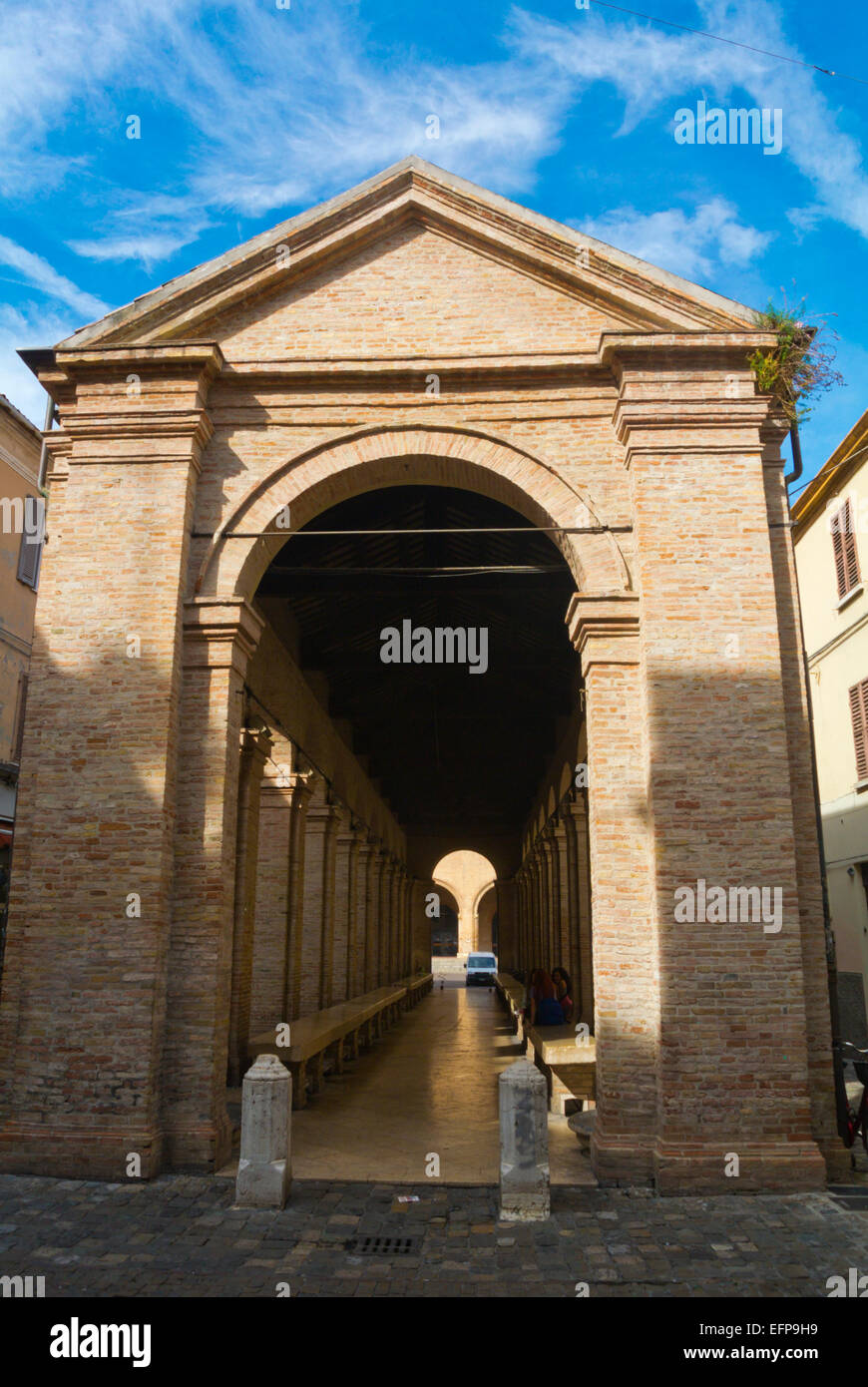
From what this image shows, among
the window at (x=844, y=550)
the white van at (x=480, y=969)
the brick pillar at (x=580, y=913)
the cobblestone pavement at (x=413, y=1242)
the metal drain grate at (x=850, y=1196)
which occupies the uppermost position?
the window at (x=844, y=550)

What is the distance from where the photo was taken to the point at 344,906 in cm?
1856

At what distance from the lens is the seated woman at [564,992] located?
45.0ft

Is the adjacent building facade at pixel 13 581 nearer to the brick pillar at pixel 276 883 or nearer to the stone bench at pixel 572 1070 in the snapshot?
the brick pillar at pixel 276 883

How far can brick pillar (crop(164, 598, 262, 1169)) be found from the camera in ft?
23.5

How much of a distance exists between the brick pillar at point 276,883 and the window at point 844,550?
352 inches

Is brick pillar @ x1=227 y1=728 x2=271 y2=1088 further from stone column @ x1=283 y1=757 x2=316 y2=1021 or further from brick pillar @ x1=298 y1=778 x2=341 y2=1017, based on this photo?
brick pillar @ x1=298 y1=778 x2=341 y2=1017

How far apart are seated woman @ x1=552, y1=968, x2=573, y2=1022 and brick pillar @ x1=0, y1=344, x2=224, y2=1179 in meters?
7.42

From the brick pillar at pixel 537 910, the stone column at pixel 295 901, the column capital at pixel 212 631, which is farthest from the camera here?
the brick pillar at pixel 537 910

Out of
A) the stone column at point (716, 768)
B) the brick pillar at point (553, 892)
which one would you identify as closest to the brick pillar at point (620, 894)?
the stone column at point (716, 768)

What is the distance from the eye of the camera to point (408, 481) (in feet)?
29.2

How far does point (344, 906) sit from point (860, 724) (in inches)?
391

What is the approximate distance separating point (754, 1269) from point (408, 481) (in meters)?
6.64
